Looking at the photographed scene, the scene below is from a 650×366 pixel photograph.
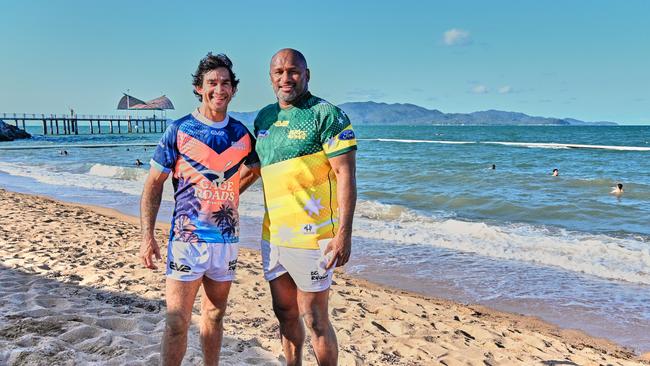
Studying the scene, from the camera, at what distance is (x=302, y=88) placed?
284 centimetres

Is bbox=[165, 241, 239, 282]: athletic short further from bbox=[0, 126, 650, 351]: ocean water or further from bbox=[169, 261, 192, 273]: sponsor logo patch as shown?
bbox=[0, 126, 650, 351]: ocean water

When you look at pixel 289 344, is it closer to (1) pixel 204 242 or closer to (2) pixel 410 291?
(1) pixel 204 242

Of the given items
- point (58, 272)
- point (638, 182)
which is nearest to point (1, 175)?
point (58, 272)

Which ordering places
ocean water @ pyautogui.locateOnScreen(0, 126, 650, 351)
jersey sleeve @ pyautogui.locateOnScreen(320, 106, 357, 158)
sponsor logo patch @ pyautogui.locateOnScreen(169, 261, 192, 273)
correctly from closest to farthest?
jersey sleeve @ pyautogui.locateOnScreen(320, 106, 357, 158) → sponsor logo patch @ pyautogui.locateOnScreen(169, 261, 192, 273) → ocean water @ pyautogui.locateOnScreen(0, 126, 650, 351)

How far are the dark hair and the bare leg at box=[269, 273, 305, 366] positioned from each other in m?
1.16

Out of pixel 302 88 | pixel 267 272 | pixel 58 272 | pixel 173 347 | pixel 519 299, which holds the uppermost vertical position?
pixel 302 88

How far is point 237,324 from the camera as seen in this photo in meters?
4.52

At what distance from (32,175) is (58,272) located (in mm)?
17535

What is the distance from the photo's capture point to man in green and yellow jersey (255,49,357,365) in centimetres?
Answer: 275

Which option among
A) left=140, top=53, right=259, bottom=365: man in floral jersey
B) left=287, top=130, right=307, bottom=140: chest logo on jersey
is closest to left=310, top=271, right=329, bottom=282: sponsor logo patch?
left=140, top=53, right=259, bottom=365: man in floral jersey

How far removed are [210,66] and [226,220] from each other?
2.87 feet

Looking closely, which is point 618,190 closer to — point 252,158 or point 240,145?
point 252,158

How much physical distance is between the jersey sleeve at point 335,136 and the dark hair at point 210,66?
0.66m

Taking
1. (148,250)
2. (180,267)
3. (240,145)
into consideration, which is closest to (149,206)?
(148,250)
